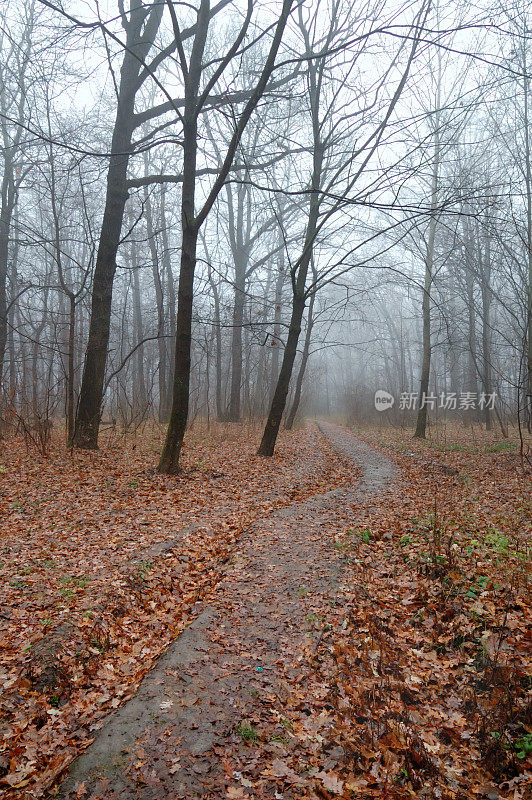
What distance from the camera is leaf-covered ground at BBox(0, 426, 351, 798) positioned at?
2.78 metres

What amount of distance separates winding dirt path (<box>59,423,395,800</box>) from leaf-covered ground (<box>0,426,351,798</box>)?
0.20m

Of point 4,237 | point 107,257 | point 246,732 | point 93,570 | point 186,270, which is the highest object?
point 4,237

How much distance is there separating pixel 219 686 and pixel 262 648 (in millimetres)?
522

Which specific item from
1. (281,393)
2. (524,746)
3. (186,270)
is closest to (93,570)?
(524,746)

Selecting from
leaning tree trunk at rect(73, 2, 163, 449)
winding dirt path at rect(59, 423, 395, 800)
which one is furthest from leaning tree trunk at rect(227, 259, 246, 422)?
winding dirt path at rect(59, 423, 395, 800)

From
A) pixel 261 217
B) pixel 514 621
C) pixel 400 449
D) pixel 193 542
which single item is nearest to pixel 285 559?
pixel 193 542

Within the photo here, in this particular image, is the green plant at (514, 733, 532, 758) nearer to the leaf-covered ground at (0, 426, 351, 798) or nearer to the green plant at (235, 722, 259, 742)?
the green plant at (235, 722, 259, 742)

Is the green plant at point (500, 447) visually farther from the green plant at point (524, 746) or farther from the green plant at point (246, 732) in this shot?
the green plant at point (246, 732)

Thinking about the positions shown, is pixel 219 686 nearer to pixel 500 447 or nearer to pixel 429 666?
pixel 429 666

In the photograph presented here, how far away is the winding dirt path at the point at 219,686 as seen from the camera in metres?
2.38

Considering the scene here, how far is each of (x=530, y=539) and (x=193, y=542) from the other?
3.87m

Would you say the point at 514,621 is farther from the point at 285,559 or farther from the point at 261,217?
the point at 261,217

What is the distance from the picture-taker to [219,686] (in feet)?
10.0

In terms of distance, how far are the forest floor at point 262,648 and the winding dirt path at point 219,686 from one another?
13mm
